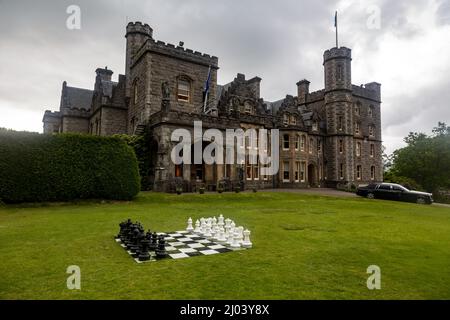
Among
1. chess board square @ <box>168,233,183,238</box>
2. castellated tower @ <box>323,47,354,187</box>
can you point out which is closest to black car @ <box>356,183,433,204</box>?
castellated tower @ <box>323,47,354,187</box>

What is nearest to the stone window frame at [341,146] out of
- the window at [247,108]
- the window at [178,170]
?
the window at [247,108]

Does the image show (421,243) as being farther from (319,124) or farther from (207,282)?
(319,124)

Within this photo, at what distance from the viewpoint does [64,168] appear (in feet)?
52.4

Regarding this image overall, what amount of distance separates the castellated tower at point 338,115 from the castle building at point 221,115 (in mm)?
131

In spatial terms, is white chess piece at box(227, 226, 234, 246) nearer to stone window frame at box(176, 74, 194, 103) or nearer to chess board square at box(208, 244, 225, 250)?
chess board square at box(208, 244, 225, 250)

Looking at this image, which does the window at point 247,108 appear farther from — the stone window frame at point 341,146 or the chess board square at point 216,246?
the chess board square at point 216,246

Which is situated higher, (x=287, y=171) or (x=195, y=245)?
(x=287, y=171)

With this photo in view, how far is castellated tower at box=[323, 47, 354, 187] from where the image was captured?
1480 inches

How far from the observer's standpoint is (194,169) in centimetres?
2670

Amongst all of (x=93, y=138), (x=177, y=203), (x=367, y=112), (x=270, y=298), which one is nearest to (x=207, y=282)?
(x=270, y=298)

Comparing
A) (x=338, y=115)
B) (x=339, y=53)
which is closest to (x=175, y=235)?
(x=338, y=115)

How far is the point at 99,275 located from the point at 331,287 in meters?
3.63

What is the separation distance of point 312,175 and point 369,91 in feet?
59.6

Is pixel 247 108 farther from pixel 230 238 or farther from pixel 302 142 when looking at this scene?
pixel 230 238
